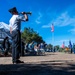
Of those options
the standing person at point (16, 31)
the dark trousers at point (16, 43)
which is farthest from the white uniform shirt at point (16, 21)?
the dark trousers at point (16, 43)

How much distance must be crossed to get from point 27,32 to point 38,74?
8746 cm

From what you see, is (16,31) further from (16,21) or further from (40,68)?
(40,68)

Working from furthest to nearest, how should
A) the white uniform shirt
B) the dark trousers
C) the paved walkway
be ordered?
the white uniform shirt → the dark trousers → the paved walkway

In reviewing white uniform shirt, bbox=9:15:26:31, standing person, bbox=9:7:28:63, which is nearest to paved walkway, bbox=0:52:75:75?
standing person, bbox=9:7:28:63

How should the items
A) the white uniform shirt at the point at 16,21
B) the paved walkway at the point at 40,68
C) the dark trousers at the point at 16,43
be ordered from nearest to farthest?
the paved walkway at the point at 40,68
the dark trousers at the point at 16,43
the white uniform shirt at the point at 16,21

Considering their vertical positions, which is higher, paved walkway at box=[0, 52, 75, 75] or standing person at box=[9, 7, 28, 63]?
standing person at box=[9, 7, 28, 63]

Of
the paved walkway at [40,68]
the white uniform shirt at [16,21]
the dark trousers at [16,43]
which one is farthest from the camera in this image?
the white uniform shirt at [16,21]

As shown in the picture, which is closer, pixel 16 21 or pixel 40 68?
pixel 40 68

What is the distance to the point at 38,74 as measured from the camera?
3.83 metres

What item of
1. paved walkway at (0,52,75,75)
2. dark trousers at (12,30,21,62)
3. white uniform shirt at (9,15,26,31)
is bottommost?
paved walkway at (0,52,75,75)

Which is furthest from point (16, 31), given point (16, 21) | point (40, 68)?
point (40, 68)

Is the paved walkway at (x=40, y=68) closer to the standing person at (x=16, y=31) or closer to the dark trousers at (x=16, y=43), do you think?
the dark trousers at (x=16, y=43)

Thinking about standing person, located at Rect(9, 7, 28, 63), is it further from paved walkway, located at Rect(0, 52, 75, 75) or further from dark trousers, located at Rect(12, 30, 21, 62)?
paved walkway, located at Rect(0, 52, 75, 75)

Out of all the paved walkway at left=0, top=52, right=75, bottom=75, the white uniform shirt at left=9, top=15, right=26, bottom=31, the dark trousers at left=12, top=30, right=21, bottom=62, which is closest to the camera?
the paved walkway at left=0, top=52, right=75, bottom=75
